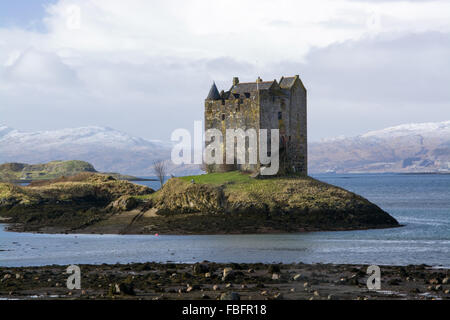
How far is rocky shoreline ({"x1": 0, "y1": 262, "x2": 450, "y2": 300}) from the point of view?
22.8 meters

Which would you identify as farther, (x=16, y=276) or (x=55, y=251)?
(x=55, y=251)

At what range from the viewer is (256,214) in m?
52.8

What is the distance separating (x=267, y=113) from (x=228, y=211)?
11.2m

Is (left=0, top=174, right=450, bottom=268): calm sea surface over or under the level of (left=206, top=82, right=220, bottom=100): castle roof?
under

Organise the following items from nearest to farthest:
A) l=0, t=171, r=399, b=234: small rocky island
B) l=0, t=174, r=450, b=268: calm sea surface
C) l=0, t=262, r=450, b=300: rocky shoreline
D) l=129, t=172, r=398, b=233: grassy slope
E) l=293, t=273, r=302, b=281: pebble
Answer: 1. l=0, t=262, r=450, b=300: rocky shoreline
2. l=293, t=273, r=302, b=281: pebble
3. l=0, t=174, r=450, b=268: calm sea surface
4. l=129, t=172, r=398, b=233: grassy slope
5. l=0, t=171, r=399, b=234: small rocky island

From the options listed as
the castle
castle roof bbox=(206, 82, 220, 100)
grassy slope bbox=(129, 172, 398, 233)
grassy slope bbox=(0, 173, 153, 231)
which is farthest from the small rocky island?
castle roof bbox=(206, 82, 220, 100)

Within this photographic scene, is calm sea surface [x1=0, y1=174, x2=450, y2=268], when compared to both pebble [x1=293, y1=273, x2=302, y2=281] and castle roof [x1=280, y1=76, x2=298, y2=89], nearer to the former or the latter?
pebble [x1=293, y1=273, x2=302, y2=281]

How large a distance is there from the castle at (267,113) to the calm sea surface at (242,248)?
44.5 feet

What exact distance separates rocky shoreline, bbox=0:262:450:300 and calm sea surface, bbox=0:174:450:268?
168 inches

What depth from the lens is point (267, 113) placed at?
60.8 metres

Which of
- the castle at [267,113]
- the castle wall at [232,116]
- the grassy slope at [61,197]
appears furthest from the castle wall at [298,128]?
the grassy slope at [61,197]

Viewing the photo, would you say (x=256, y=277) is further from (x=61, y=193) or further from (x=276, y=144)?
(x=61, y=193)
